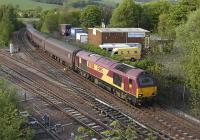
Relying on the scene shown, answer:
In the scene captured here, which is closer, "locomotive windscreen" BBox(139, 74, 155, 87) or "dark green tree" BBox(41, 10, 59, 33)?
"locomotive windscreen" BBox(139, 74, 155, 87)

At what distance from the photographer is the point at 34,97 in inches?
1261

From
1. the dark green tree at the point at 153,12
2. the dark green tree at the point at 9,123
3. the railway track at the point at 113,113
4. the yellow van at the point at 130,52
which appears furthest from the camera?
the dark green tree at the point at 153,12

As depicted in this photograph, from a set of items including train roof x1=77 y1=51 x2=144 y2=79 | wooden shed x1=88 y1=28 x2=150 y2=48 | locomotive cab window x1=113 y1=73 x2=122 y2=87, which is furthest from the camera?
wooden shed x1=88 y1=28 x2=150 y2=48

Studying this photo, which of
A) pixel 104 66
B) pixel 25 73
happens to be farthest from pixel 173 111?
pixel 25 73

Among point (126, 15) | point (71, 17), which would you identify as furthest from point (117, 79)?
point (71, 17)

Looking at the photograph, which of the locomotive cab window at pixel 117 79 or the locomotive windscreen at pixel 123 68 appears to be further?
the locomotive cab window at pixel 117 79

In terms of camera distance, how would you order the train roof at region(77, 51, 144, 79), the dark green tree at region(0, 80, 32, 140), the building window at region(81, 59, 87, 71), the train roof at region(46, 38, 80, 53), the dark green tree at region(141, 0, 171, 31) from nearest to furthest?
the dark green tree at region(0, 80, 32, 140) < the train roof at region(77, 51, 144, 79) < the building window at region(81, 59, 87, 71) < the train roof at region(46, 38, 80, 53) < the dark green tree at region(141, 0, 171, 31)

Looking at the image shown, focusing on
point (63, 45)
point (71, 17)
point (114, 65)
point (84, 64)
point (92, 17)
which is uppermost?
point (92, 17)

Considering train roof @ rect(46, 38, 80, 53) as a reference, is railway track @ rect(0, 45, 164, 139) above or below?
below

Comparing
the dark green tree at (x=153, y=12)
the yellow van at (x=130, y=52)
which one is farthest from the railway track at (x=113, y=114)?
the dark green tree at (x=153, y=12)

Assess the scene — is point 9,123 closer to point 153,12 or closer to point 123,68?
point 123,68

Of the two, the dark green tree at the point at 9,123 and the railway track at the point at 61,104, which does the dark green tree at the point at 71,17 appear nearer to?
the railway track at the point at 61,104

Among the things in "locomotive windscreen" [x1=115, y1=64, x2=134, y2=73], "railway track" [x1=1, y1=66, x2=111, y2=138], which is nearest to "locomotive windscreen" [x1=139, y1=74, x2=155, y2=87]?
"locomotive windscreen" [x1=115, y1=64, x2=134, y2=73]

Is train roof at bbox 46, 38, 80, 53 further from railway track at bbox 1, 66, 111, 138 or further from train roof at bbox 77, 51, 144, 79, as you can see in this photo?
railway track at bbox 1, 66, 111, 138
